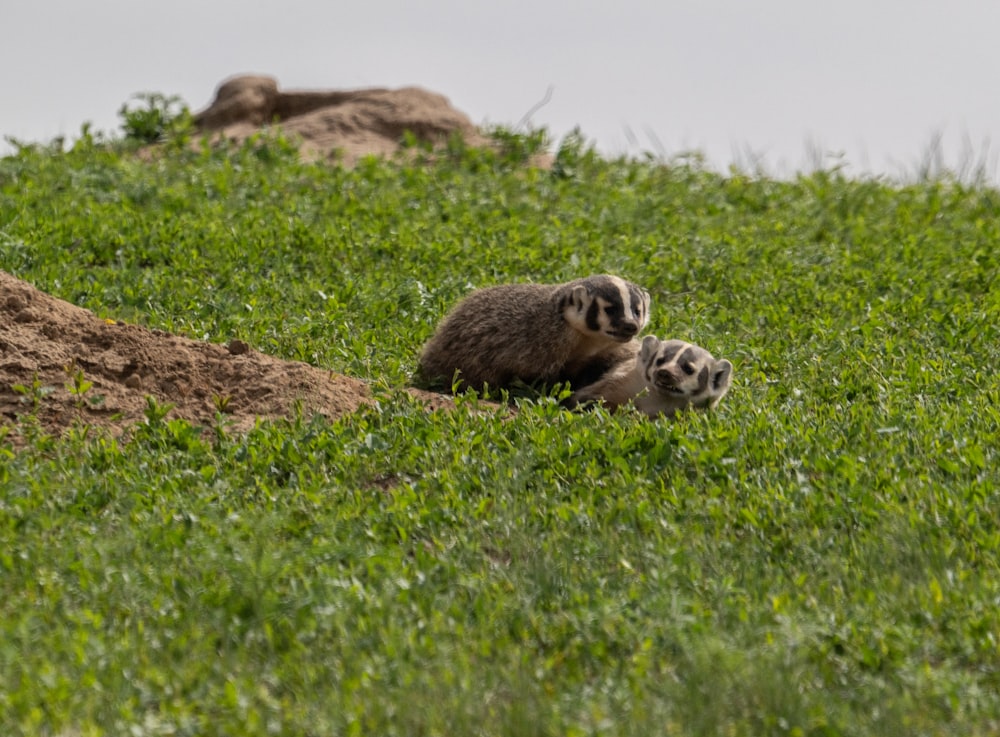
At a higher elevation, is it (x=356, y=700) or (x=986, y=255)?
(x=986, y=255)

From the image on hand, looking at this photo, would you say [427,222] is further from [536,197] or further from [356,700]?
[356,700]

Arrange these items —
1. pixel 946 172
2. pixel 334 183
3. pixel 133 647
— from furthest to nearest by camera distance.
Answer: pixel 946 172 → pixel 334 183 → pixel 133 647

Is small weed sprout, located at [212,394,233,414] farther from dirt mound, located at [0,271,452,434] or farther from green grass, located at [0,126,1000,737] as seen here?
green grass, located at [0,126,1000,737]

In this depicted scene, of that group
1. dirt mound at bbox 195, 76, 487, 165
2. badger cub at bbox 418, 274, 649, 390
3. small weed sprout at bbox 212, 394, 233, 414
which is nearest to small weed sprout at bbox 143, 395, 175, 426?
small weed sprout at bbox 212, 394, 233, 414

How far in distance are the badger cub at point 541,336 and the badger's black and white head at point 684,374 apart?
0.42 metres

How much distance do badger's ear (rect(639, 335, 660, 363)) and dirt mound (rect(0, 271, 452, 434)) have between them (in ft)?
4.09

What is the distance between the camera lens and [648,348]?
845 cm

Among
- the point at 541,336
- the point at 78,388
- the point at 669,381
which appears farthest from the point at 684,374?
the point at 78,388

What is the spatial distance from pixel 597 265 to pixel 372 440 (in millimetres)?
4814

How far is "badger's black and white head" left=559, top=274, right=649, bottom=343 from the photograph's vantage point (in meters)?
8.62

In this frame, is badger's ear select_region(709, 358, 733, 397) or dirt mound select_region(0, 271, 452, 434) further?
badger's ear select_region(709, 358, 733, 397)

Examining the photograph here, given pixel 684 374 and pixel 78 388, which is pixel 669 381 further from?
pixel 78 388

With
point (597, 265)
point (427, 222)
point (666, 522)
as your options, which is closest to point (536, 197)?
point (427, 222)

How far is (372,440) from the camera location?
7340 millimetres
